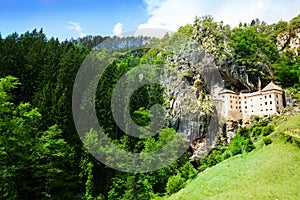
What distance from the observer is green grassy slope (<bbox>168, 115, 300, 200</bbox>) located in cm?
Answer: 1495

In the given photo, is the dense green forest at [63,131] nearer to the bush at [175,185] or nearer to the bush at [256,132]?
the bush at [175,185]

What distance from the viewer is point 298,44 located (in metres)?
70.9

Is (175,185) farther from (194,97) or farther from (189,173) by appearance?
(194,97)

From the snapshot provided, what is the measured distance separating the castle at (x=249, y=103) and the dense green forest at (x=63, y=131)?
3.07 metres

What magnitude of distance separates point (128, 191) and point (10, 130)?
421 inches

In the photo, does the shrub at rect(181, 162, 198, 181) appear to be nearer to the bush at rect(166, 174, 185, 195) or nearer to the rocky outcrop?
the bush at rect(166, 174, 185, 195)

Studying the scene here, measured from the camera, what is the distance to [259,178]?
55.0ft

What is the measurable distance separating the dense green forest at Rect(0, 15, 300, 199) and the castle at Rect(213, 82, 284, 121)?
10.1 ft

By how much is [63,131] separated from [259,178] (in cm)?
1742

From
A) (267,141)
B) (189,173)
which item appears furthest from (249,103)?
A: (189,173)

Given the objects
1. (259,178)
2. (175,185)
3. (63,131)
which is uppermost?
(63,131)

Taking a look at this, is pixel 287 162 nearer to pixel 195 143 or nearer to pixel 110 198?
pixel 110 198

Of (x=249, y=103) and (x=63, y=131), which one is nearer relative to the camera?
(x=63, y=131)

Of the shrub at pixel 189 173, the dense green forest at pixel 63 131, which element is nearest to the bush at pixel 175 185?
the dense green forest at pixel 63 131
